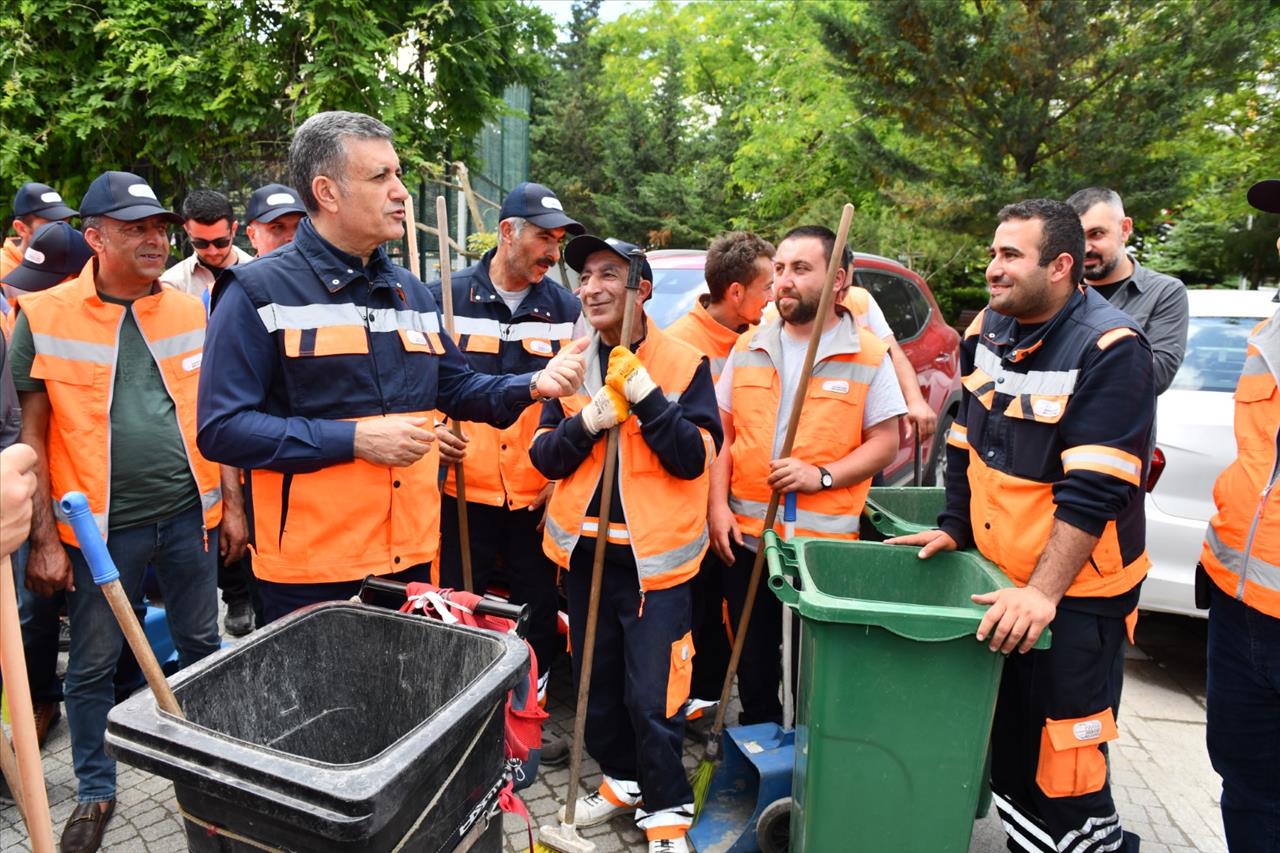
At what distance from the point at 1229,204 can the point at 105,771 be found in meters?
18.1

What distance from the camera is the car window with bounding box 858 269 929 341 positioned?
20.0 ft

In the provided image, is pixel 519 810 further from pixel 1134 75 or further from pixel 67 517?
pixel 1134 75

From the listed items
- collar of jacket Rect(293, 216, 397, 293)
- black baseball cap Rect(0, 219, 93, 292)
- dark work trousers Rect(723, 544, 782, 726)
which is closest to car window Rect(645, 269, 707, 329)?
dark work trousers Rect(723, 544, 782, 726)

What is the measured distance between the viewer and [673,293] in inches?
187

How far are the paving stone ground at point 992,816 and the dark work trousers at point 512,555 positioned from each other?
1.78 ft

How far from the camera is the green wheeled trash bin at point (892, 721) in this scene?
2.17 meters

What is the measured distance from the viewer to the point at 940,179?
15078 mm

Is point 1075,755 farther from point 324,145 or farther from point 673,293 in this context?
point 673,293

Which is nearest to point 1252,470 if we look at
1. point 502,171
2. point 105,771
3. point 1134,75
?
point 105,771

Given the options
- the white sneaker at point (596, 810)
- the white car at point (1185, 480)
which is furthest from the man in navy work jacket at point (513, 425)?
the white car at point (1185, 480)

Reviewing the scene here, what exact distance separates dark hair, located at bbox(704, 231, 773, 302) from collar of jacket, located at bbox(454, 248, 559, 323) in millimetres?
753

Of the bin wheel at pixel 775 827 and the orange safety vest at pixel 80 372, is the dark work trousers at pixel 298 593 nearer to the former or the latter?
the orange safety vest at pixel 80 372

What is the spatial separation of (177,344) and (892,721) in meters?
2.77

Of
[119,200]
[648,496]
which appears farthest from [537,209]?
[119,200]
